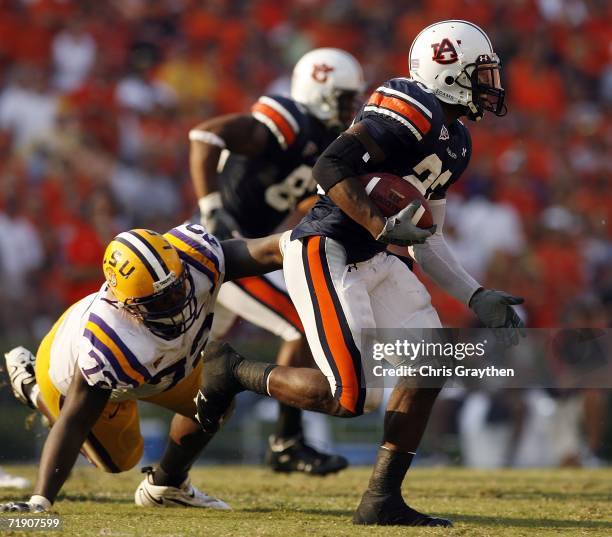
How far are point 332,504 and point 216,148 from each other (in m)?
1.84

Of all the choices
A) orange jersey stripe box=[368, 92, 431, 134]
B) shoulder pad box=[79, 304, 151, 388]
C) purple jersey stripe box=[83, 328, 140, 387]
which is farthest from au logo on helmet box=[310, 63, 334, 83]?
purple jersey stripe box=[83, 328, 140, 387]

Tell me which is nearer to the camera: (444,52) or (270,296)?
(444,52)

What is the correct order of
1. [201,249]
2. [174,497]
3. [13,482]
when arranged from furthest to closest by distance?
[13,482] → [174,497] → [201,249]

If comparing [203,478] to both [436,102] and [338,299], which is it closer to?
[338,299]

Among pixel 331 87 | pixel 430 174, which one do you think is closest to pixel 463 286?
pixel 430 174

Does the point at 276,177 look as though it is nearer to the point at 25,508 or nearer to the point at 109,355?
the point at 109,355

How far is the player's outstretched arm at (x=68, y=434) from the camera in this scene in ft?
12.6

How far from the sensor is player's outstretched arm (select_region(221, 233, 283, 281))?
4.29m

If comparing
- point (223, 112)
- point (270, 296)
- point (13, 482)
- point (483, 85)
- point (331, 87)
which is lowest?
point (13, 482)

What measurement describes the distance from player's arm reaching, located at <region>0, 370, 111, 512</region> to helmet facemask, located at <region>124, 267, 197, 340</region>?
11.2 inches

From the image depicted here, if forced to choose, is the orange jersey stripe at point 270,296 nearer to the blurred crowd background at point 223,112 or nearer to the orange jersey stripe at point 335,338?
the orange jersey stripe at point 335,338

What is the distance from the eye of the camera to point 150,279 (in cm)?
392

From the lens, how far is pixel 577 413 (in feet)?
25.2

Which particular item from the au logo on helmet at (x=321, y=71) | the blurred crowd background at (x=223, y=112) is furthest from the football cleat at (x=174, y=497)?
the blurred crowd background at (x=223, y=112)
